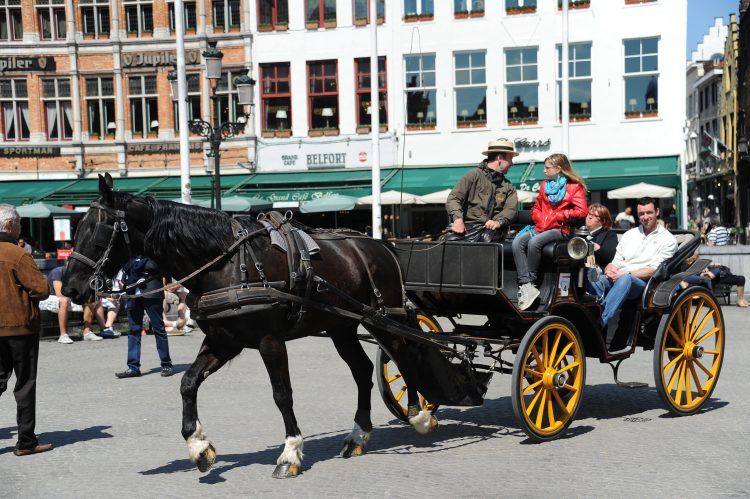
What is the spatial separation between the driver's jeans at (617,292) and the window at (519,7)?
22850 millimetres

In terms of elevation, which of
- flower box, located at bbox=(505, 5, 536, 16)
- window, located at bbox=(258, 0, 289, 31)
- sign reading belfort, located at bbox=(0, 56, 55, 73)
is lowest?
sign reading belfort, located at bbox=(0, 56, 55, 73)

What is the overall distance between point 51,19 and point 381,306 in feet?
94.0

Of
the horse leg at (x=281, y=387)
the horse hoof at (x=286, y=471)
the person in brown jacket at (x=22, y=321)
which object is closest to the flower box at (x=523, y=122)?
the person in brown jacket at (x=22, y=321)

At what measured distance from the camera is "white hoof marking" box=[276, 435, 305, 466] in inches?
245

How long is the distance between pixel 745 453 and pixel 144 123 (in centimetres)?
2802

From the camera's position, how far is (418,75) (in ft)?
101

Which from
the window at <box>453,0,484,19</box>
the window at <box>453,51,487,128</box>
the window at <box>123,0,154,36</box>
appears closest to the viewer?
the window at <box>453,0,484,19</box>

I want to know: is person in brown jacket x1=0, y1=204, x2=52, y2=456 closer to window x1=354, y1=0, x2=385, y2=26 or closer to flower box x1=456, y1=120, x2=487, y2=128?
flower box x1=456, y1=120, x2=487, y2=128

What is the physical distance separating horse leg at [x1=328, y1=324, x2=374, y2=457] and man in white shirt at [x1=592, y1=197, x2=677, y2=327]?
2.16 meters

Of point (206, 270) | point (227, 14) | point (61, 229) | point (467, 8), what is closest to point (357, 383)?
point (206, 270)

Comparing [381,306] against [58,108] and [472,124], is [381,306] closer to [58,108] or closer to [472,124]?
[472,124]

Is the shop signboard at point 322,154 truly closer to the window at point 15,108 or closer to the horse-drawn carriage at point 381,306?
the window at point 15,108

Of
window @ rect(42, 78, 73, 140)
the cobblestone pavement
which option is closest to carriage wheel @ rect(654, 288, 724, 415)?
the cobblestone pavement

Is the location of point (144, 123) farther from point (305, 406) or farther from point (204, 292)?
point (204, 292)
